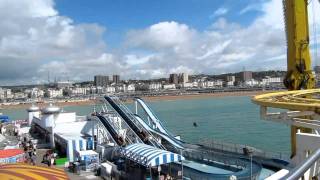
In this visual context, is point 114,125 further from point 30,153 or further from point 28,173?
point 28,173

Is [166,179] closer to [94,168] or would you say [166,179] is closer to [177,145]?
[94,168]

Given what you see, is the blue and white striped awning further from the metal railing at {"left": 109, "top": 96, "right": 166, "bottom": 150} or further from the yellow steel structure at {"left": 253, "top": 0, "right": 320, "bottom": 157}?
the yellow steel structure at {"left": 253, "top": 0, "right": 320, "bottom": 157}

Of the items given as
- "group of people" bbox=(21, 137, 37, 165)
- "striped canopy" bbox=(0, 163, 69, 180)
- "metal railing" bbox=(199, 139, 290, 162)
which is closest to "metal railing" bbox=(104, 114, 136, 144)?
"metal railing" bbox=(199, 139, 290, 162)

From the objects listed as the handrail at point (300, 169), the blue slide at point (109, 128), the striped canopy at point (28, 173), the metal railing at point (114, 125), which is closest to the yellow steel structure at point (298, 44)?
the striped canopy at point (28, 173)

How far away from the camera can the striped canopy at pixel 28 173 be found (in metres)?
13.2

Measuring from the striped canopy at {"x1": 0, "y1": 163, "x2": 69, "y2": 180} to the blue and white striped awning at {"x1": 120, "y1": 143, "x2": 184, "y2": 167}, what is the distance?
8513 millimetres

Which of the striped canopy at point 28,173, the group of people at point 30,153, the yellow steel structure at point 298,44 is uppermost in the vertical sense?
the yellow steel structure at point 298,44

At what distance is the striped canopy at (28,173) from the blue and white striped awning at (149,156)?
851cm

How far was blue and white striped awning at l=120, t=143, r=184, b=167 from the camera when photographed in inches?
891

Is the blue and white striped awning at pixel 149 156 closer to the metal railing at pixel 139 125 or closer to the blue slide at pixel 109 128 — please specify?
the metal railing at pixel 139 125

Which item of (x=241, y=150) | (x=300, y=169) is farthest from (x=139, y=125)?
(x=300, y=169)

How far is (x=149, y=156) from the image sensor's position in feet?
76.0

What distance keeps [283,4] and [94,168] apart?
15.7 meters

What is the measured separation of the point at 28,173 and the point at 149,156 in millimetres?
10340
